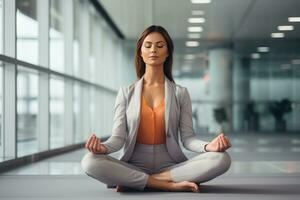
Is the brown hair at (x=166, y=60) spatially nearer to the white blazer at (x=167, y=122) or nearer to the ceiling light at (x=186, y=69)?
the white blazer at (x=167, y=122)

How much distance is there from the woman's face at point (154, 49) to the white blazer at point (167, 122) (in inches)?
8.4

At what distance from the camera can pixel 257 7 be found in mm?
13922

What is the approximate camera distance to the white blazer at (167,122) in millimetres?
4461

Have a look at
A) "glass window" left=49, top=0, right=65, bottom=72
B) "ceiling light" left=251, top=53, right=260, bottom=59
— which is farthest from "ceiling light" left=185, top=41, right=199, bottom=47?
"glass window" left=49, top=0, right=65, bottom=72

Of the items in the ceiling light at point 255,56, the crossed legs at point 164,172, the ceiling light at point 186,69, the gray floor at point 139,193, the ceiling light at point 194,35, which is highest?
the ceiling light at point 194,35

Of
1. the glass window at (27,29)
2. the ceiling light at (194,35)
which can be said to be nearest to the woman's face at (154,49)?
the glass window at (27,29)

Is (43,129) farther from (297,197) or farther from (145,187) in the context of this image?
(297,197)

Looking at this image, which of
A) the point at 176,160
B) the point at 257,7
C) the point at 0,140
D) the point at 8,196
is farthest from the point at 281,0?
the point at 8,196

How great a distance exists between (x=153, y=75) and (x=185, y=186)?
1.04 metres

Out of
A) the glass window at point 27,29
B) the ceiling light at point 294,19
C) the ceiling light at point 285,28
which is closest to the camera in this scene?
the glass window at point 27,29

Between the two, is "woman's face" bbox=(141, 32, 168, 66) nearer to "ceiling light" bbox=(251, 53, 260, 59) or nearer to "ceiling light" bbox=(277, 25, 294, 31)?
"ceiling light" bbox=(277, 25, 294, 31)

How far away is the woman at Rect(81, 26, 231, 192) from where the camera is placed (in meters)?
4.25

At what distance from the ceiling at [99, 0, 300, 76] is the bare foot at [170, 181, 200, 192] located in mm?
9200

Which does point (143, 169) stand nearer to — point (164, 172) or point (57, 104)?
point (164, 172)
